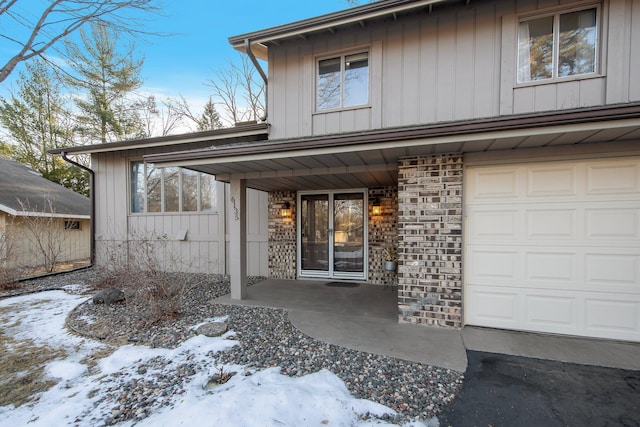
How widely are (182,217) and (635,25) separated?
373 inches

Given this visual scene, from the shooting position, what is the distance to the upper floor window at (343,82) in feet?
16.7

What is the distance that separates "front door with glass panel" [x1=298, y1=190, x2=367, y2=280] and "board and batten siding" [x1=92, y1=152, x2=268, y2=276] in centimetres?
110

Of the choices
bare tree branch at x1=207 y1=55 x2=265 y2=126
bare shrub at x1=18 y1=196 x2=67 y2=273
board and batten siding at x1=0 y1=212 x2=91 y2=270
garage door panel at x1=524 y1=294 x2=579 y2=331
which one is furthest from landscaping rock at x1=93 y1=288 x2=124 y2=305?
bare tree branch at x1=207 y1=55 x2=265 y2=126

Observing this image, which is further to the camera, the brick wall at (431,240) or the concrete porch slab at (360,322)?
the brick wall at (431,240)

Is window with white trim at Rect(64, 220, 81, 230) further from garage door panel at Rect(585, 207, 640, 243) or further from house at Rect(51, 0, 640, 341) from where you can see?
garage door panel at Rect(585, 207, 640, 243)

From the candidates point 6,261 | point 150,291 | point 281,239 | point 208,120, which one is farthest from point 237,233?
point 208,120

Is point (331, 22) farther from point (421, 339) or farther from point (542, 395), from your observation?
point (542, 395)

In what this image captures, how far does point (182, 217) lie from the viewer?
25.5 ft

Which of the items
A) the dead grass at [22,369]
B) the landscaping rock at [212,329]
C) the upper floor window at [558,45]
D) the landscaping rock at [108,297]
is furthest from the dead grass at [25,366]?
the upper floor window at [558,45]

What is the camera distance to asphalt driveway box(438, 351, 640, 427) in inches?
83.1

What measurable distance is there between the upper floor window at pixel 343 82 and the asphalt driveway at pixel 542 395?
438 centimetres

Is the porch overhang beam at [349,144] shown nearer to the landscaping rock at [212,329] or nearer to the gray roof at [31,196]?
the landscaping rock at [212,329]

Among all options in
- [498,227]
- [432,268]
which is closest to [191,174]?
[432,268]

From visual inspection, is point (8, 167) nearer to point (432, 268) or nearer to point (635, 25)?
point (432, 268)
